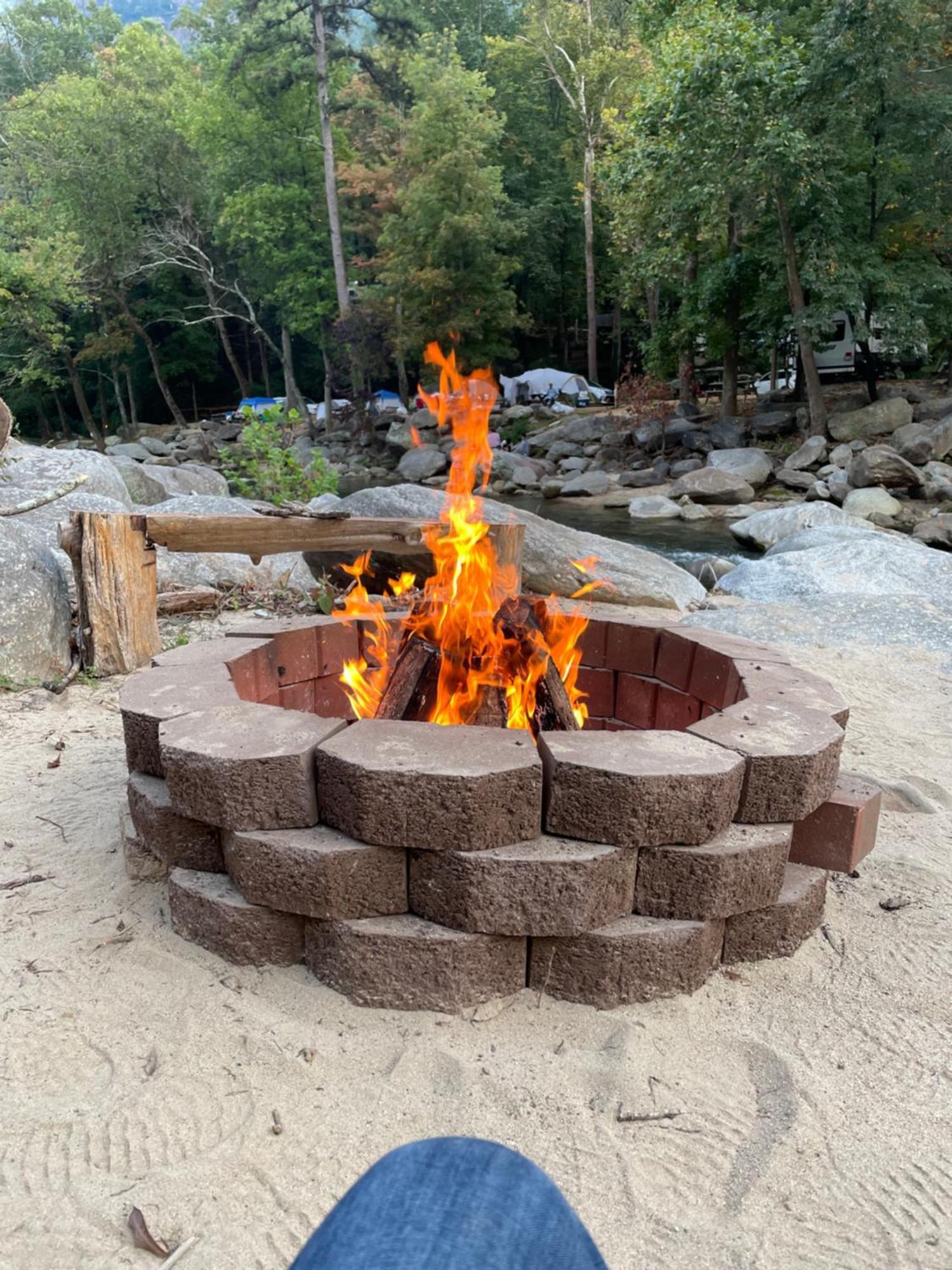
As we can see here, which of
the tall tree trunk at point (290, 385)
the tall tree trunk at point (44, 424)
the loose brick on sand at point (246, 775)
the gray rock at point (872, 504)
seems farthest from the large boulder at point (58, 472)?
the tall tree trunk at point (44, 424)

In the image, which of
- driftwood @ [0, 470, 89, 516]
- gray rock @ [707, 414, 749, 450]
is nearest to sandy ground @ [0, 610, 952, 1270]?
driftwood @ [0, 470, 89, 516]

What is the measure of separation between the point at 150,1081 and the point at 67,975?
1.73 ft

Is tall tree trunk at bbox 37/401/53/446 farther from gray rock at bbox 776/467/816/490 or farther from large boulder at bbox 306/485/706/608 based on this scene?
large boulder at bbox 306/485/706/608

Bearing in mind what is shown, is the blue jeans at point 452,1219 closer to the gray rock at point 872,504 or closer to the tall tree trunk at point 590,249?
the gray rock at point 872,504

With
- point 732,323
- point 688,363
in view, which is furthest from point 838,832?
point 688,363

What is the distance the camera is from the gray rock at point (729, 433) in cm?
1903

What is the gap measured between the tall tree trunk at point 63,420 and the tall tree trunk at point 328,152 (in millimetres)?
14715

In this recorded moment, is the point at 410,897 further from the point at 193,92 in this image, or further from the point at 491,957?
the point at 193,92

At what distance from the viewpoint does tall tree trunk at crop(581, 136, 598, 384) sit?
1000 inches

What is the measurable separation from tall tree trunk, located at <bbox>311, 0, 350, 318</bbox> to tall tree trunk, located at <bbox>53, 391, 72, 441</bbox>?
14.7 m

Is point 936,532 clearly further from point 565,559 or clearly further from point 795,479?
point 565,559

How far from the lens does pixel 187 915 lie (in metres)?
2.43

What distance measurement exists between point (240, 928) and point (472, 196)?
2334 centimetres

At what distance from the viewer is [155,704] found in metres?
2.67
